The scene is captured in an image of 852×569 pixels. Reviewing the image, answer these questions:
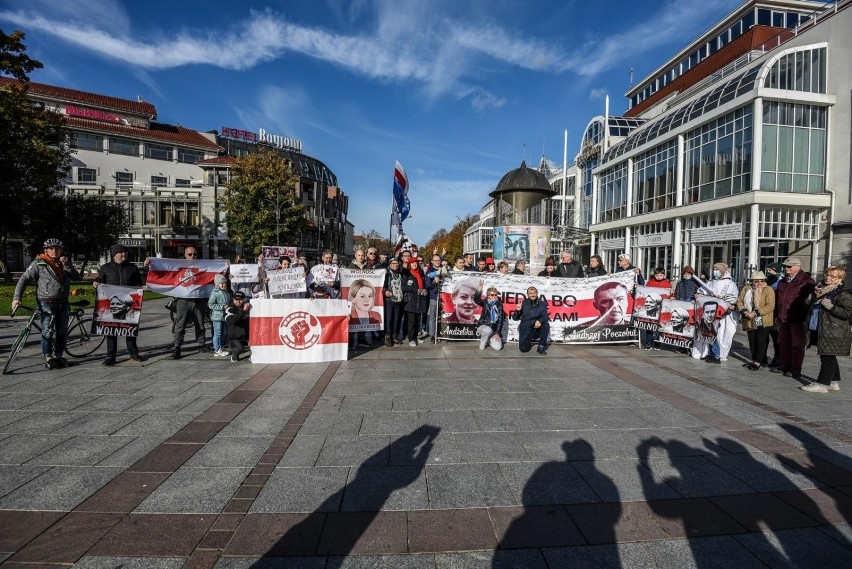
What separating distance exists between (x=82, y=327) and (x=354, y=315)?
5.06 metres

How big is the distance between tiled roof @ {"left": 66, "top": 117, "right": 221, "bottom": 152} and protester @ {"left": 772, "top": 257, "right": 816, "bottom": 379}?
2668 inches

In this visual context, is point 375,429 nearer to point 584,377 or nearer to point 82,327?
point 584,377

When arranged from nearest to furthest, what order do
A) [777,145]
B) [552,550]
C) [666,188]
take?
[552,550]
[777,145]
[666,188]

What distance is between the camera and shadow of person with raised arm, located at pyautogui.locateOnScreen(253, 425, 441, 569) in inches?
113

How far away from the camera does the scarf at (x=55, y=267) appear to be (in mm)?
7255

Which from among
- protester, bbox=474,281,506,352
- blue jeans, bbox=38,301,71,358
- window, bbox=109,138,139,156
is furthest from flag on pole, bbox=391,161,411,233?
window, bbox=109,138,139,156

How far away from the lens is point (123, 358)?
27.7 feet

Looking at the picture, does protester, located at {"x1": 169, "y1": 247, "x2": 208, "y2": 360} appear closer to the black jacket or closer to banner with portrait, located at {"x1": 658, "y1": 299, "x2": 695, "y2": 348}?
the black jacket

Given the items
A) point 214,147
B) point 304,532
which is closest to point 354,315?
point 304,532

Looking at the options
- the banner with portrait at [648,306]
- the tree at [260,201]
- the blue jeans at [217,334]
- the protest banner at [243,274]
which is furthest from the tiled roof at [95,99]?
the banner with portrait at [648,306]

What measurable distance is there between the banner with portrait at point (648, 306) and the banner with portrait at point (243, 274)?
9352 millimetres

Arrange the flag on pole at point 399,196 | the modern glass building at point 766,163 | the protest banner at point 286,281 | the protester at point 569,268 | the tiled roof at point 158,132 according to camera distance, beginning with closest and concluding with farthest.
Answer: the protest banner at point 286,281, the protester at point 569,268, the flag on pole at point 399,196, the modern glass building at point 766,163, the tiled roof at point 158,132

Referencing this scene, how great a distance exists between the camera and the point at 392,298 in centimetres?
984

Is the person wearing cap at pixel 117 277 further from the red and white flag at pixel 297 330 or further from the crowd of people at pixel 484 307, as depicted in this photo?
the red and white flag at pixel 297 330
